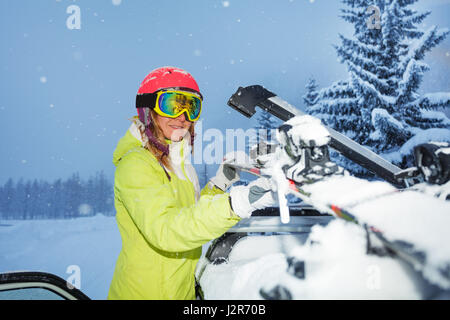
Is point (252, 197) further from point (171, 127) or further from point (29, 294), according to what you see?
point (29, 294)

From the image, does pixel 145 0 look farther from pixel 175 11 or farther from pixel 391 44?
pixel 391 44

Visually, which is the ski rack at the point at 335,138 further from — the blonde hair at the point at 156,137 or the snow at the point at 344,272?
the snow at the point at 344,272

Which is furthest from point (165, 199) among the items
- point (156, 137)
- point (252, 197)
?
point (156, 137)

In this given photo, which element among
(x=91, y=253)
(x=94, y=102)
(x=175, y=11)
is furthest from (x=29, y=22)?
(x=91, y=253)

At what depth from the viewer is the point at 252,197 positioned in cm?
159

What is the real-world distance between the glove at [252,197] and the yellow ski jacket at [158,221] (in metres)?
0.06

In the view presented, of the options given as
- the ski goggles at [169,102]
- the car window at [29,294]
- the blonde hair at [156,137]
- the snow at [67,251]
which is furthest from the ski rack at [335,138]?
the snow at [67,251]

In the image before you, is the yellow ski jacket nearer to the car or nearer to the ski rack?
the car

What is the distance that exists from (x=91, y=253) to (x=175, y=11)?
667 ft

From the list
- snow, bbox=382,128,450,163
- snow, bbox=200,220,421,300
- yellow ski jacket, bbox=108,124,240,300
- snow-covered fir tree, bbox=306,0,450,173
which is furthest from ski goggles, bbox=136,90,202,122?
snow, bbox=382,128,450,163

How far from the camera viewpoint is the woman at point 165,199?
1.58 metres

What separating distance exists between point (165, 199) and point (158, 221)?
150mm

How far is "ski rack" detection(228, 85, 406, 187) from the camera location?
1912mm

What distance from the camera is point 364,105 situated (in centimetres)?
1307
